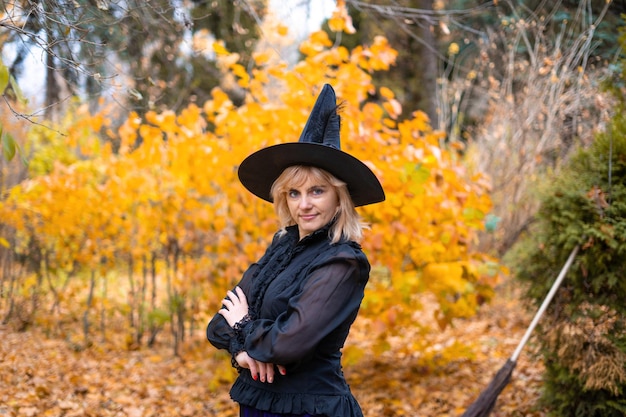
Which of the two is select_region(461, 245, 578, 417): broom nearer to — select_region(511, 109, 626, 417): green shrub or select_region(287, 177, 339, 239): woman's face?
select_region(511, 109, 626, 417): green shrub

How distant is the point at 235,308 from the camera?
2219mm

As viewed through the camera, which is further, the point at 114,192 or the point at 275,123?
the point at 114,192

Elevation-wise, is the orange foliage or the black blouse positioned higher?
the orange foliage

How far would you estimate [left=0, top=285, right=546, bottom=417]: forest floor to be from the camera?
4.14 metres

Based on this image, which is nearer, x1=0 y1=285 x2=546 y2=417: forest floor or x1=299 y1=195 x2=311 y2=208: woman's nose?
x1=299 y1=195 x2=311 y2=208: woman's nose

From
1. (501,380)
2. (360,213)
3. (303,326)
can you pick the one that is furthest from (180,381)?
(303,326)

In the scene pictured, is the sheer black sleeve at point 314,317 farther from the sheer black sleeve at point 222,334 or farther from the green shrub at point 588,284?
the green shrub at point 588,284

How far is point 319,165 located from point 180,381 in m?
3.71

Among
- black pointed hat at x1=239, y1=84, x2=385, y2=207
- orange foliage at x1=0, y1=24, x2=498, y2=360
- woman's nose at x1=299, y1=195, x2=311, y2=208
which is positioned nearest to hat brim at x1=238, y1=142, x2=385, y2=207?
black pointed hat at x1=239, y1=84, x2=385, y2=207

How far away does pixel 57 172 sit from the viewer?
5645 mm

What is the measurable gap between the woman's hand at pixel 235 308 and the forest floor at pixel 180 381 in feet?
7.03

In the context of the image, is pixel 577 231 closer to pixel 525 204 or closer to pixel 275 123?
pixel 275 123

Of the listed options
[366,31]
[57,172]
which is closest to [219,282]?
[57,172]

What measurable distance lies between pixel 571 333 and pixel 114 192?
4.28 meters
